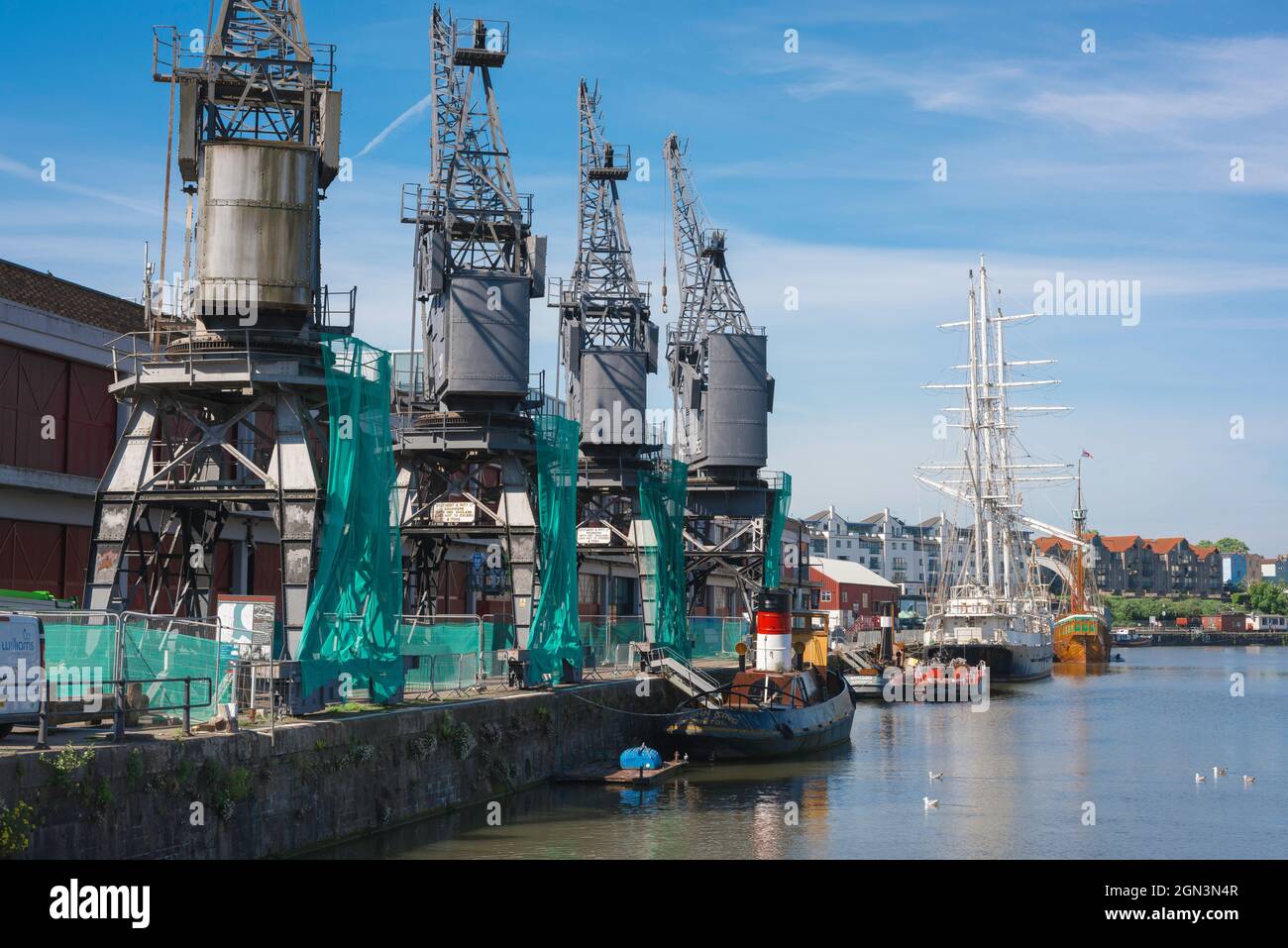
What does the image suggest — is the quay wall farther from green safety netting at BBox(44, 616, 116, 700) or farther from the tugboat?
the tugboat

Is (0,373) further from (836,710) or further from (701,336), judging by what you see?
(701,336)

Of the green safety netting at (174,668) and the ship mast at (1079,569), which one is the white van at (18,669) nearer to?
the green safety netting at (174,668)

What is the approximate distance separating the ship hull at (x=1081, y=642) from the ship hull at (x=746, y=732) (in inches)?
3926

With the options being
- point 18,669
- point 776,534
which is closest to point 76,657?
point 18,669

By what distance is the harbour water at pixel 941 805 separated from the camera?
28844 millimetres

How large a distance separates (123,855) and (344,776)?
695cm

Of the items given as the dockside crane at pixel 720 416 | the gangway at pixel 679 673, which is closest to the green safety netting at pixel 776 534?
the dockside crane at pixel 720 416

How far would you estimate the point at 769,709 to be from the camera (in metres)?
44.3

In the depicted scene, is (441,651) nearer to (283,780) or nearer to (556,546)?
(556,546)

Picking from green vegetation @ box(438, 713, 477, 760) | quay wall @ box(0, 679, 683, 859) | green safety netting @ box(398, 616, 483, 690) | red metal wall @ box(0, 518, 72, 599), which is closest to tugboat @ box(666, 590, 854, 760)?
quay wall @ box(0, 679, 683, 859)

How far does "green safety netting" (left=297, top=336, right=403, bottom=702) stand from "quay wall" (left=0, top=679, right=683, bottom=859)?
136 centimetres

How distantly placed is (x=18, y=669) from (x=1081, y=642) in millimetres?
131385

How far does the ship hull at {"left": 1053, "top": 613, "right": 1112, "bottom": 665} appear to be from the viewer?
139 metres
